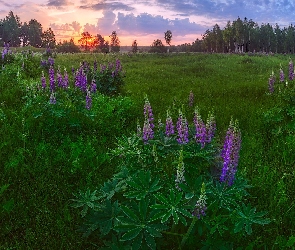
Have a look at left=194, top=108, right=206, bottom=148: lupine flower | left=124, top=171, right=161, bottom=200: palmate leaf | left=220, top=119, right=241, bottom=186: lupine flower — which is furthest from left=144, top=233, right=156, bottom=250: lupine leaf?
left=194, top=108, right=206, bottom=148: lupine flower

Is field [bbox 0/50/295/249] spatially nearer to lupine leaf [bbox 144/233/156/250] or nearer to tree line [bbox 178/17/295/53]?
lupine leaf [bbox 144/233/156/250]

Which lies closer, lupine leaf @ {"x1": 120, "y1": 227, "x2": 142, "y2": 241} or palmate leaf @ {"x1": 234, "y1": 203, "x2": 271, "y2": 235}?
lupine leaf @ {"x1": 120, "y1": 227, "x2": 142, "y2": 241}

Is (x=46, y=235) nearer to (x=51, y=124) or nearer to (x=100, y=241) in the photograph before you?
(x=100, y=241)

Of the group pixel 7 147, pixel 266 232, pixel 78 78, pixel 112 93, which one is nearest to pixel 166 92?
pixel 112 93

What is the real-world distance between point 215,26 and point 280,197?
111 metres

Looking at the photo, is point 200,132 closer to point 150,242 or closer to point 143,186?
point 143,186

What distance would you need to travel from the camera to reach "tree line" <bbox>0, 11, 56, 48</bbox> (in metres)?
102

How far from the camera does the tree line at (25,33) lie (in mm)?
102500

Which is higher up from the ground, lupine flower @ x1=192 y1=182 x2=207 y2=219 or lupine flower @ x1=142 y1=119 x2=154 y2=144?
lupine flower @ x1=142 y1=119 x2=154 y2=144

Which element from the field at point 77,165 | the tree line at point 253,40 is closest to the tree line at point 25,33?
the tree line at point 253,40

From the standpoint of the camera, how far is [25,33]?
11031cm

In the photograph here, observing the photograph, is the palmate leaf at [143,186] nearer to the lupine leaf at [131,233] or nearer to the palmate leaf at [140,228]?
the palmate leaf at [140,228]

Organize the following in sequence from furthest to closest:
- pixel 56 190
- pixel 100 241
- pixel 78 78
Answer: pixel 78 78, pixel 56 190, pixel 100 241

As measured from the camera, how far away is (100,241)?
3.68 metres
